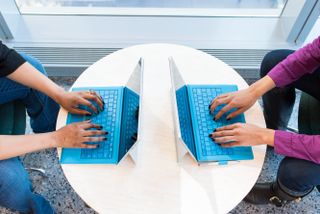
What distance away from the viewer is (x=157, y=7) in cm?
194

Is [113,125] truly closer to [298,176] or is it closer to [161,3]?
[298,176]

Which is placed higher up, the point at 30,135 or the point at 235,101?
the point at 235,101

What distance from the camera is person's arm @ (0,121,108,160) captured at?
0.96 meters

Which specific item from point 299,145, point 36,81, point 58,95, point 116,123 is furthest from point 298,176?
point 36,81

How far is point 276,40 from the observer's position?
184 centimetres

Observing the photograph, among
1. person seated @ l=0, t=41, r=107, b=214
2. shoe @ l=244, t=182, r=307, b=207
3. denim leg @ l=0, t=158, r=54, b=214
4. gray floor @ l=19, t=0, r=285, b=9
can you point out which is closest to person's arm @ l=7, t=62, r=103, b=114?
person seated @ l=0, t=41, r=107, b=214

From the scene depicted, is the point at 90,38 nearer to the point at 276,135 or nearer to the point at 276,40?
the point at 276,40

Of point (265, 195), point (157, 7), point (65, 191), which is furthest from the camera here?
point (157, 7)

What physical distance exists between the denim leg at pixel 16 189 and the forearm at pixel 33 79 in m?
0.26

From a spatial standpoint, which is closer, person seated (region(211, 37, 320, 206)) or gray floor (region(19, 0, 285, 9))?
person seated (region(211, 37, 320, 206))

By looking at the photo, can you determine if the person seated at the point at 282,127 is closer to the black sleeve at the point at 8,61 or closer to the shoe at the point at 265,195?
the shoe at the point at 265,195

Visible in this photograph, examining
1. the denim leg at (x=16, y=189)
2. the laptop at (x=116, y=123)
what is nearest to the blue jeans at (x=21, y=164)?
the denim leg at (x=16, y=189)

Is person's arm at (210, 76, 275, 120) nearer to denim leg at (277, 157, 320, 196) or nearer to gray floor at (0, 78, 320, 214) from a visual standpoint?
denim leg at (277, 157, 320, 196)

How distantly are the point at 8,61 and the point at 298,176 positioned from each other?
3.44 feet
